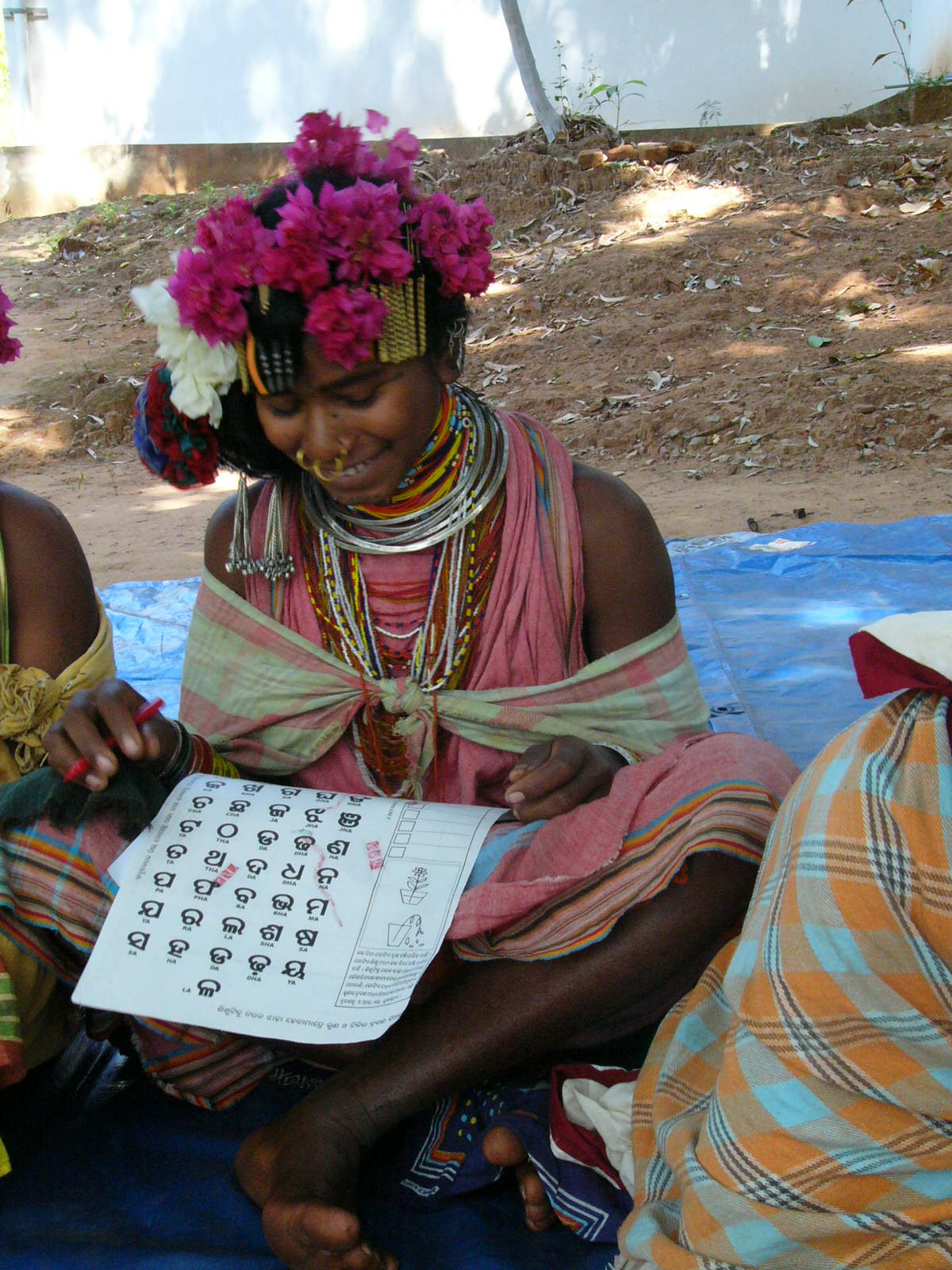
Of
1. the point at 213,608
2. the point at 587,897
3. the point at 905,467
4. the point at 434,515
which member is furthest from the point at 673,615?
the point at 905,467

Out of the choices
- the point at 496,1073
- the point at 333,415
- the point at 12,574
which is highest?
the point at 333,415

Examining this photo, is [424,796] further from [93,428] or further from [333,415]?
[93,428]

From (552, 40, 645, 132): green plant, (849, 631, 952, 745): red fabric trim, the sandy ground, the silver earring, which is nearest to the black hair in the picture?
the silver earring

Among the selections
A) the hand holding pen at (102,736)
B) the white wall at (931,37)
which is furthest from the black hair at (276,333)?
the white wall at (931,37)

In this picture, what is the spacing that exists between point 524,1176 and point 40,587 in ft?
3.94

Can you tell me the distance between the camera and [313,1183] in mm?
1518

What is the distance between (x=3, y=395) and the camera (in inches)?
322

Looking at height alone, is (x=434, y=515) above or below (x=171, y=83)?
below

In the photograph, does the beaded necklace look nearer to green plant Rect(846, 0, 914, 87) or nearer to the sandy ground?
the sandy ground

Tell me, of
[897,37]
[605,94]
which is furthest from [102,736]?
[897,37]

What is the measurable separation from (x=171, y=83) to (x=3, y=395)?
3967 millimetres

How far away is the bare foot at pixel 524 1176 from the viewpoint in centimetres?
153

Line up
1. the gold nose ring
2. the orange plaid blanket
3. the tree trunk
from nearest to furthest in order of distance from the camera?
1. the orange plaid blanket
2. the gold nose ring
3. the tree trunk

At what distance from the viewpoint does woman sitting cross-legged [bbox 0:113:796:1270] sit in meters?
1.61
